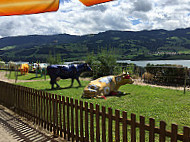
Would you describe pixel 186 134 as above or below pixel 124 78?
above

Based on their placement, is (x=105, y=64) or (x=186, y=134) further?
(x=105, y=64)

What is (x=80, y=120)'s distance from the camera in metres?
4.23

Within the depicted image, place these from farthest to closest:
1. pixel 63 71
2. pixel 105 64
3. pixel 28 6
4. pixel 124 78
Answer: pixel 105 64 → pixel 63 71 → pixel 124 78 → pixel 28 6

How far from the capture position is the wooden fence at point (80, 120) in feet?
9.58

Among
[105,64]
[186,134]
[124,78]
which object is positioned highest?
[105,64]

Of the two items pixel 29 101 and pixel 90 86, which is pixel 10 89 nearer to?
pixel 29 101

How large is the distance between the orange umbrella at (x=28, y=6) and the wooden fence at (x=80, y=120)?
6.70 ft

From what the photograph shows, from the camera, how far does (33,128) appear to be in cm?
533

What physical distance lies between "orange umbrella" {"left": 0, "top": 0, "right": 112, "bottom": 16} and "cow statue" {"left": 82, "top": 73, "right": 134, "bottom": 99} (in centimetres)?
648

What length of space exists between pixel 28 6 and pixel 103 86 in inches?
274

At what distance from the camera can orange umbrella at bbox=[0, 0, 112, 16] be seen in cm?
253

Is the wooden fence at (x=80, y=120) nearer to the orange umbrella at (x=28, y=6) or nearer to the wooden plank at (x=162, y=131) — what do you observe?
the wooden plank at (x=162, y=131)

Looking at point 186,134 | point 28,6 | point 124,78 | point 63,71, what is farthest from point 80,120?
point 63,71

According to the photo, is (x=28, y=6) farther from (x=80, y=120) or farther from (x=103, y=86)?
(x=103, y=86)
